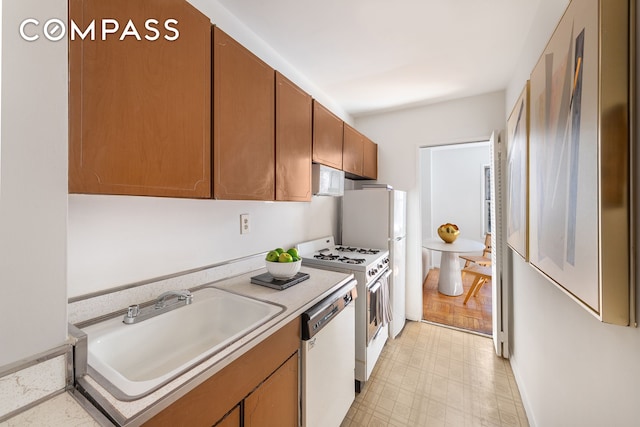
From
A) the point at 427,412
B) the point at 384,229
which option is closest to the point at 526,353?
the point at 427,412

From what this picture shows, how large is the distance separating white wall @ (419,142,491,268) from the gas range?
9.73 ft

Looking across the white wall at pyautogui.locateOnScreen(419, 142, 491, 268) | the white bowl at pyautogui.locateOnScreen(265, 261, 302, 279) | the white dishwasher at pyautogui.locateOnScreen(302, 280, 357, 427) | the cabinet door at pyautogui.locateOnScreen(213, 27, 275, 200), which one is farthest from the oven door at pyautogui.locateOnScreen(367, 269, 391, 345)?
the white wall at pyautogui.locateOnScreen(419, 142, 491, 268)

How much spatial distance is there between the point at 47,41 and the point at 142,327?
0.97m

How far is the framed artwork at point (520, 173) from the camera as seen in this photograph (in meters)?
1.36

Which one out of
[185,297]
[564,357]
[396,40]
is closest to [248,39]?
[396,40]

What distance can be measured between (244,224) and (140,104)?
0.97 meters

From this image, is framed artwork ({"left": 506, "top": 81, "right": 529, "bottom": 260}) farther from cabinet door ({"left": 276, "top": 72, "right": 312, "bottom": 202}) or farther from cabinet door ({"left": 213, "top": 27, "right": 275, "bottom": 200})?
cabinet door ({"left": 213, "top": 27, "right": 275, "bottom": 200})

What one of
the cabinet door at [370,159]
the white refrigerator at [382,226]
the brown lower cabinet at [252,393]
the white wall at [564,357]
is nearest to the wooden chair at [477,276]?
the white refrigerator at [382,226]

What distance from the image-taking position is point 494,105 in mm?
2633

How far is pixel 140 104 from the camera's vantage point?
0.86 m

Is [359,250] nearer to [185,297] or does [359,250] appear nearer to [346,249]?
[346,249]

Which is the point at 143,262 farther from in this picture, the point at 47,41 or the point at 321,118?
the point at 321,118

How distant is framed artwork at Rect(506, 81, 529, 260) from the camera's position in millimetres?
1359

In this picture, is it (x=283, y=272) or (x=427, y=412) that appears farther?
(x=427, y=412)
